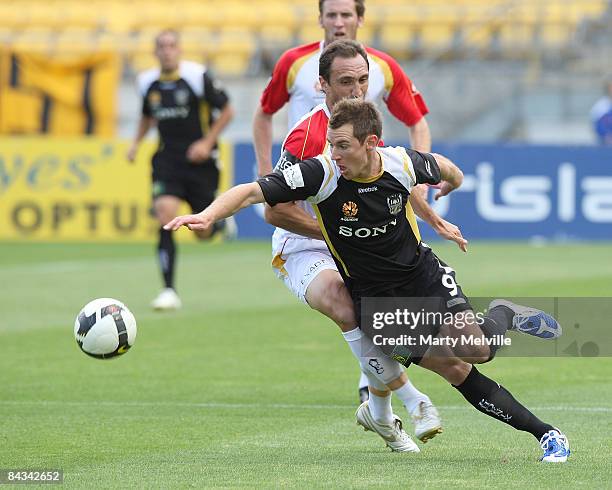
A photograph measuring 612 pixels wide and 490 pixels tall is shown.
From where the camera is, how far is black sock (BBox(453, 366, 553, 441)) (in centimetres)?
606

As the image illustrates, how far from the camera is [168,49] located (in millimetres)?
13117

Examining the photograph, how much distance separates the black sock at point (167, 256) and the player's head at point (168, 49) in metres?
1.69

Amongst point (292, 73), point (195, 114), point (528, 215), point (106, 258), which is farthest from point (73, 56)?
point (292, 73)

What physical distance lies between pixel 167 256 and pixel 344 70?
21.0 feet

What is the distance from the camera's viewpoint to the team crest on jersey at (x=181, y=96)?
13555 mm

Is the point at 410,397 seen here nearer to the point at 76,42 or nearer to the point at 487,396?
the point at 487,396

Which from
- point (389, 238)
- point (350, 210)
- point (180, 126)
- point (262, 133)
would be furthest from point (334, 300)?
point (180, 126)

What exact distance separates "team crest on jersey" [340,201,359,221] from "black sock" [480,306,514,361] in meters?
0.78

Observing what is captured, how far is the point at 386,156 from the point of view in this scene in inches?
238

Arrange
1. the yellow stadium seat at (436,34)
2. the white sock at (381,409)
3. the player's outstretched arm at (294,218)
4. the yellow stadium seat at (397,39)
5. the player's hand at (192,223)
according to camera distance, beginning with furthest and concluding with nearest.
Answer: the yellow stadium seat at (436,34)
the yellow stadium seat at (397,39)
the player's outstretched arm at (294,218)
the white sock at (381,409)
the player's hand at (192,223)

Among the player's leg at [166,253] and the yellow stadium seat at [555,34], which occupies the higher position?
the yellow stadium seat at [555,34]

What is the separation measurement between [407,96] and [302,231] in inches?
59.1

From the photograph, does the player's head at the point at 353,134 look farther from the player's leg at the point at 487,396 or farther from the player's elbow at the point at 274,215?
the player's leg at the point at 487,396

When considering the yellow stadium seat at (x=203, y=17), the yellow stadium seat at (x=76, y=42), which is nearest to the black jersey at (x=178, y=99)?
the yellow stadium seat at (x=76, y=42)
